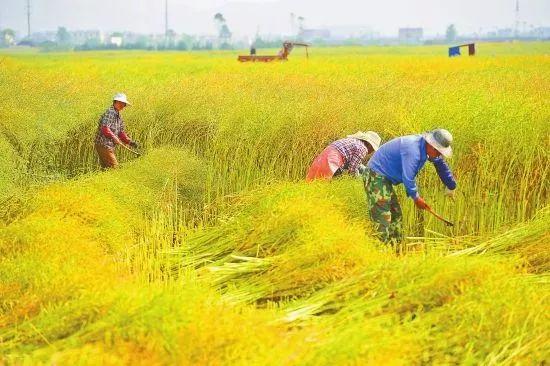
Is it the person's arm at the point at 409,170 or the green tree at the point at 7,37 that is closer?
the person's arm at the point at 409,170

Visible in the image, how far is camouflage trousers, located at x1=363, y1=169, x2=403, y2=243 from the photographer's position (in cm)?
694

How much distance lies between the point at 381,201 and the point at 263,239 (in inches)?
47.9

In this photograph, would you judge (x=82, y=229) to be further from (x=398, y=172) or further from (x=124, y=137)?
(x=124, y=137)

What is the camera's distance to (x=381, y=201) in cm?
696

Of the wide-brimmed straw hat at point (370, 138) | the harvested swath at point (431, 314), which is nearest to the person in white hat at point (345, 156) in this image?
the wide-brimmed straw hat at point (370, 138)

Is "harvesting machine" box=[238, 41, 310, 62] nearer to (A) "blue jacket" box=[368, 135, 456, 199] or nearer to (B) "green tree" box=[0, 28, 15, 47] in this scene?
(A) "blue jacket" box=[368, 135, 456, 199]

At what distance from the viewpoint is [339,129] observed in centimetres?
941

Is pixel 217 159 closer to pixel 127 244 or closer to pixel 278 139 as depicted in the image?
pixel 278 139

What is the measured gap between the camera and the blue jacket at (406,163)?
6547 millimetres

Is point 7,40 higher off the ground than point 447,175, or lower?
higher

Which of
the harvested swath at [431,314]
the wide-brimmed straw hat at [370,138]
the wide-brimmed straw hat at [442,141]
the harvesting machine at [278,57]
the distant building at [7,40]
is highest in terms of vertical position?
the distant building at [7,40]

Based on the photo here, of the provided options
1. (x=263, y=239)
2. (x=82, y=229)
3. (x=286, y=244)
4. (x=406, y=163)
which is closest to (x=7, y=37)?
(x=82, y=229)

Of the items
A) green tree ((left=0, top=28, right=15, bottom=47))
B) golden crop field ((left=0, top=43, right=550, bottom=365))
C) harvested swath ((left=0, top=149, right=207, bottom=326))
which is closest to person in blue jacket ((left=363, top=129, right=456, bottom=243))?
golden crop field ((left=0, top=43, right=550, bottom=365))

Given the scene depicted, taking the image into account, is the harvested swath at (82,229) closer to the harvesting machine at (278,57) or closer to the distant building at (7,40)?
the harvesting machine at (278,57)
